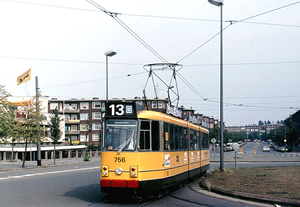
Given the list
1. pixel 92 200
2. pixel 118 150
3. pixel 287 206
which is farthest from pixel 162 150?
pixel 287 206

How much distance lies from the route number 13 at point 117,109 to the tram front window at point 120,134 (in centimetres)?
22

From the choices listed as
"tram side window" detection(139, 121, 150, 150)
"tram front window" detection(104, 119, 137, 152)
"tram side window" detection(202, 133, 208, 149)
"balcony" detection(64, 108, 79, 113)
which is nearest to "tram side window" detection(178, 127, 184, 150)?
"tram side window" detection(139, 121, 150, 150)

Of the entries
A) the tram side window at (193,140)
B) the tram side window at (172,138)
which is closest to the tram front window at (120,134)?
the tram side window at (172,138)

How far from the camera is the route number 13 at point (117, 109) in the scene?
11508 millimetres

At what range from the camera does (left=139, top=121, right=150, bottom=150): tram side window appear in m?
11.4

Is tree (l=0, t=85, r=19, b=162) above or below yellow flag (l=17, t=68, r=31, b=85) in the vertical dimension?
below

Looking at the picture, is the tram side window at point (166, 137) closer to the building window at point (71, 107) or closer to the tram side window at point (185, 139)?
the tram side window at point (185, 139)

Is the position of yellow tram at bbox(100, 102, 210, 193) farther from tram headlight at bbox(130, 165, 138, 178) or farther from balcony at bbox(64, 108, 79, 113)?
balcony at bbox(64, 108, 79, 113)

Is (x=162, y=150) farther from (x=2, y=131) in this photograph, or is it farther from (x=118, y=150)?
(x=2, y=131)

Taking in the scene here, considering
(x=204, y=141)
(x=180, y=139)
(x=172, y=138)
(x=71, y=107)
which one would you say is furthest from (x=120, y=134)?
(x=71, y=107)

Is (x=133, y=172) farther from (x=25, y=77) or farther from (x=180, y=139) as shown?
(x=25, y=77)

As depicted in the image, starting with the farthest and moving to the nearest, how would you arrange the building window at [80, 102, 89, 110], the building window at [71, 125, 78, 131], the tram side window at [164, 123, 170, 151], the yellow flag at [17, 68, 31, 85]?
1. the building window at [80, 102, 89, 110]
2. the building window at [71, 125, 78, 131]
3. the yellow flag at [17, 68, 31, 85]
4. the tram side window at [164, 123, 170, 151]

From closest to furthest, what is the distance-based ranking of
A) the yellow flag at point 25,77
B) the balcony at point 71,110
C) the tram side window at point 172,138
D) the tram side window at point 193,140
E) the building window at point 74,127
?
the tram side window at point 172,138 < the tram side window at point 193,140 < the yellow flag at point 25,77 < the balcony at point 71,110 < the building window at point 74,127

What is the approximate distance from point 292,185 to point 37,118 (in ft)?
74.8
